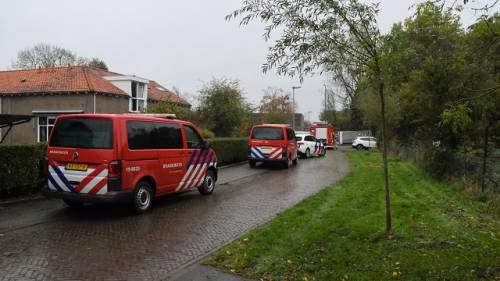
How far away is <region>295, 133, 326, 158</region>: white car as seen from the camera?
29386mm

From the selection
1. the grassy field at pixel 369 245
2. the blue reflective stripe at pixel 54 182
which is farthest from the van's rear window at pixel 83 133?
the grassy field at pixel 369 245

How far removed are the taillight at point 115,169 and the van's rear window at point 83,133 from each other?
32 centimetres

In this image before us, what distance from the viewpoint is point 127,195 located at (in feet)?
28.9

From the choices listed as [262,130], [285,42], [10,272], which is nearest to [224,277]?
[10,272]

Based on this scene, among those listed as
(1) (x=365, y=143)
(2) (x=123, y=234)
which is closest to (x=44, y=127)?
(2) (x=123, y=234)

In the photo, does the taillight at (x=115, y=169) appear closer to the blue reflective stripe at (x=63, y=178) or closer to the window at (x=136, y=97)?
the blue reflective stripe at (x=63, y=178)

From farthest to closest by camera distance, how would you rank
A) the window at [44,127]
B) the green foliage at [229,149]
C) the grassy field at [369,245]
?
the window at [44,127]
the green foliage at [229,149]
the grassy field at [369,245]

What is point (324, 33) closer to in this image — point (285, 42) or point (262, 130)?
point (285, 42)

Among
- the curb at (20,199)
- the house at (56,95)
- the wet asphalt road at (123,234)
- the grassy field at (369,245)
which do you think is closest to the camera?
the grassy field at (369,245)

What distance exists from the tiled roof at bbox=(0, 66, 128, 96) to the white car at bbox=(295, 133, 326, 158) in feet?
48.5

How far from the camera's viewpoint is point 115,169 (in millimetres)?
8555

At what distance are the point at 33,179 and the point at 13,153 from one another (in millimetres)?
860

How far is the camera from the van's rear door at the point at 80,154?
8.51 metres

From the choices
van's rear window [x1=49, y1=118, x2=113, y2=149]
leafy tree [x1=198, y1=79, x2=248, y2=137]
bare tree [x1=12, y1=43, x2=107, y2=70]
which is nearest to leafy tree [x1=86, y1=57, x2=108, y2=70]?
bare tree [x1=12, y1=43, x2=107, y2=70]
